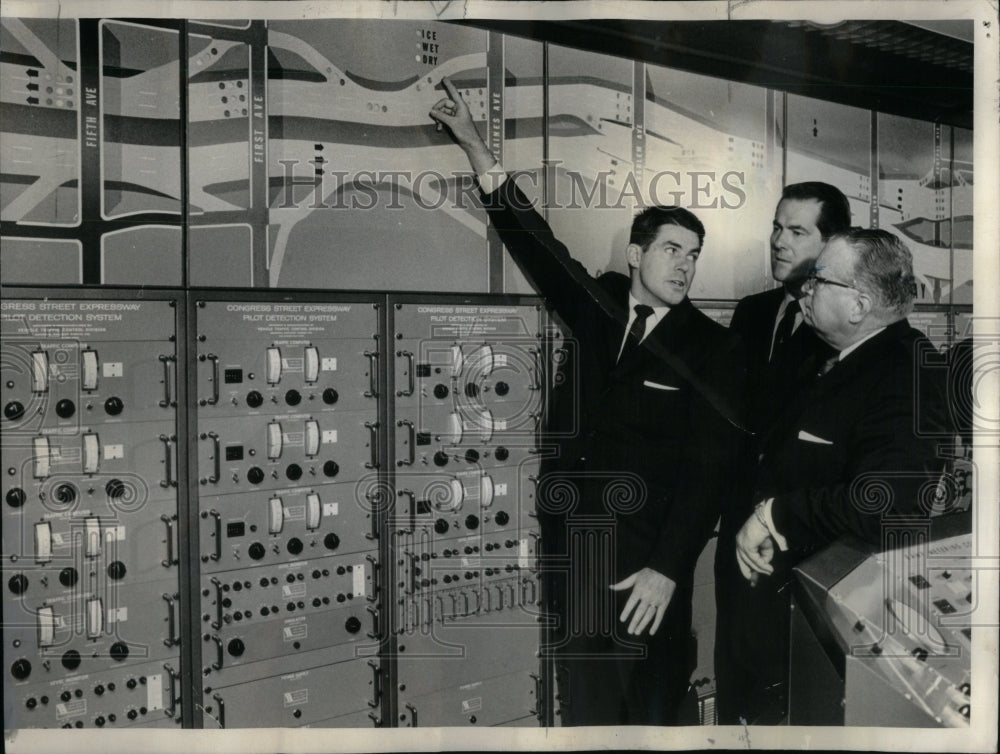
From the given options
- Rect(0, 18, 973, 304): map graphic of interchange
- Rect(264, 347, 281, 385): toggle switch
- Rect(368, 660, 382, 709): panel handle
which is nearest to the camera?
Rect(0, 18, 973, 304): map graphic of interchange

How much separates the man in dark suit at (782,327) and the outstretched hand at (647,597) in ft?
0.67

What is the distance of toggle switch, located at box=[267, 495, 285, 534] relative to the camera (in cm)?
252

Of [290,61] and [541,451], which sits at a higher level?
[290,61]

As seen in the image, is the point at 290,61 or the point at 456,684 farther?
the point at 456,684

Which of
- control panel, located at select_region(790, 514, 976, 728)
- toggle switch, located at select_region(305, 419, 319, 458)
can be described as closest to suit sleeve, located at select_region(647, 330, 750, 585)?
control panel, located at select_region(790, 514, 976, 728)

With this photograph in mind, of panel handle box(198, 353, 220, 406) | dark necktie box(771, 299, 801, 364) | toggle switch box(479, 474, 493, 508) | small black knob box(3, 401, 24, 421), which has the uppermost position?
dark necktie box(771, 299, 801, 364)

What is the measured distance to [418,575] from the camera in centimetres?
258

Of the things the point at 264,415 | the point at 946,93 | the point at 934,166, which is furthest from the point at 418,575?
the point at 946,93

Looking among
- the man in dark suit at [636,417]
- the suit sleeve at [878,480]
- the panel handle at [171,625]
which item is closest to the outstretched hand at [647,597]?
the man in dark suit at [636,417]

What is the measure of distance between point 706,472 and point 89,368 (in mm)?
2276

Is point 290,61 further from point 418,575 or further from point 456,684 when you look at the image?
point 456,684

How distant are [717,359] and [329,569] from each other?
1.67 metres

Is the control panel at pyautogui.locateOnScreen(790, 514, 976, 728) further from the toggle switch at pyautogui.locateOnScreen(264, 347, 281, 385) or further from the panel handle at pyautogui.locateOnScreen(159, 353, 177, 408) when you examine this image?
the panel handle at pyautogui.locateOnScreen(159, 353, 177, 408)

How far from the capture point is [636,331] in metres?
2.57
